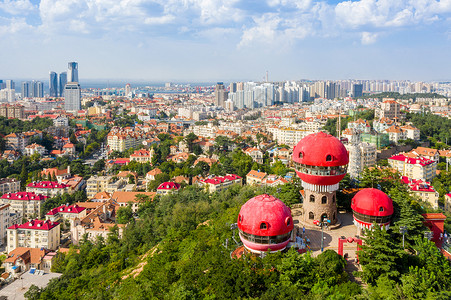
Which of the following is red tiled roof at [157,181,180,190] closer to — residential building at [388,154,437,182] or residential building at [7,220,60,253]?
residential building at [7,220,60,253]

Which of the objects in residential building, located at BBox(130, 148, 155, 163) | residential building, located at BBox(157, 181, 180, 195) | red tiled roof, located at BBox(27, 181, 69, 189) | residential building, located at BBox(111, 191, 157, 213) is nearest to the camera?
residential building, located at BBox(111, 191, 157, 213)

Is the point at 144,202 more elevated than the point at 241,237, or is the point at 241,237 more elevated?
the point at 241,237

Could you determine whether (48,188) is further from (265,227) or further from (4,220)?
(265,227)

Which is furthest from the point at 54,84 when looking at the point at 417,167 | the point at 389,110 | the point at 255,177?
the point at 417,167

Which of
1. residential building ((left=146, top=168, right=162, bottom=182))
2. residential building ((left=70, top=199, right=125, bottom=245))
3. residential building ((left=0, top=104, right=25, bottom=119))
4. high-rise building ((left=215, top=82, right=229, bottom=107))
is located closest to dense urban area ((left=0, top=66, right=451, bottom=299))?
residential building ((left=70, top=199, right=125, bottom=245))

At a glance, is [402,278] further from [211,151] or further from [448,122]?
[448,122]

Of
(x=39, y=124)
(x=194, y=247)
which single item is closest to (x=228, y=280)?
(x=194, y=247)
